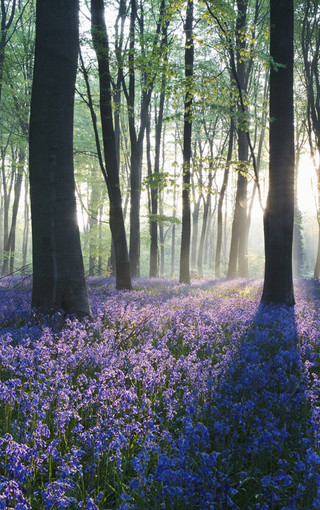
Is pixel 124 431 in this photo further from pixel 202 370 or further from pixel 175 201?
pixel 175 201

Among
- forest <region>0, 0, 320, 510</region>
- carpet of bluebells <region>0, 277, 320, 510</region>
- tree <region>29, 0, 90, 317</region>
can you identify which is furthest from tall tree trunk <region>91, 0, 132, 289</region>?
carpet of bluebells <region>0, 277, 320, 510</region>

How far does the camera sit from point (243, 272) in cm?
2512

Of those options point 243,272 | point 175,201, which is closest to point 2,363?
point 243,272

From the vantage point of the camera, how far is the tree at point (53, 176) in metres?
Answer: 5.83

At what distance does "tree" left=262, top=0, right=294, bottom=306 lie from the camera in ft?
28.9

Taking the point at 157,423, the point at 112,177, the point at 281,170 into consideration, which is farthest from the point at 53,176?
the point at 112,177

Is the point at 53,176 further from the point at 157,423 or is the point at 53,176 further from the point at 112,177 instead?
the point at 112,177

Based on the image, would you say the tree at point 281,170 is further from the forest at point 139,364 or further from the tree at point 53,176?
the tree at point 53,176

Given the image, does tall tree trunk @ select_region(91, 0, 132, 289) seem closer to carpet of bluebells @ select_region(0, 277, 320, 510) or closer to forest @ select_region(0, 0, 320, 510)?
forest @ select_region(0, 0, 320, 510)

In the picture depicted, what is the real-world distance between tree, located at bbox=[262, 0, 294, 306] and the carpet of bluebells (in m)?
3.13

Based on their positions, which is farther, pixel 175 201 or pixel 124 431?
pixel 175 201

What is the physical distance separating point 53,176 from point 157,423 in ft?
13.4

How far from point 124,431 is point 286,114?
28.1 feet

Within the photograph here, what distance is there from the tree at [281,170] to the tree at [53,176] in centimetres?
479
